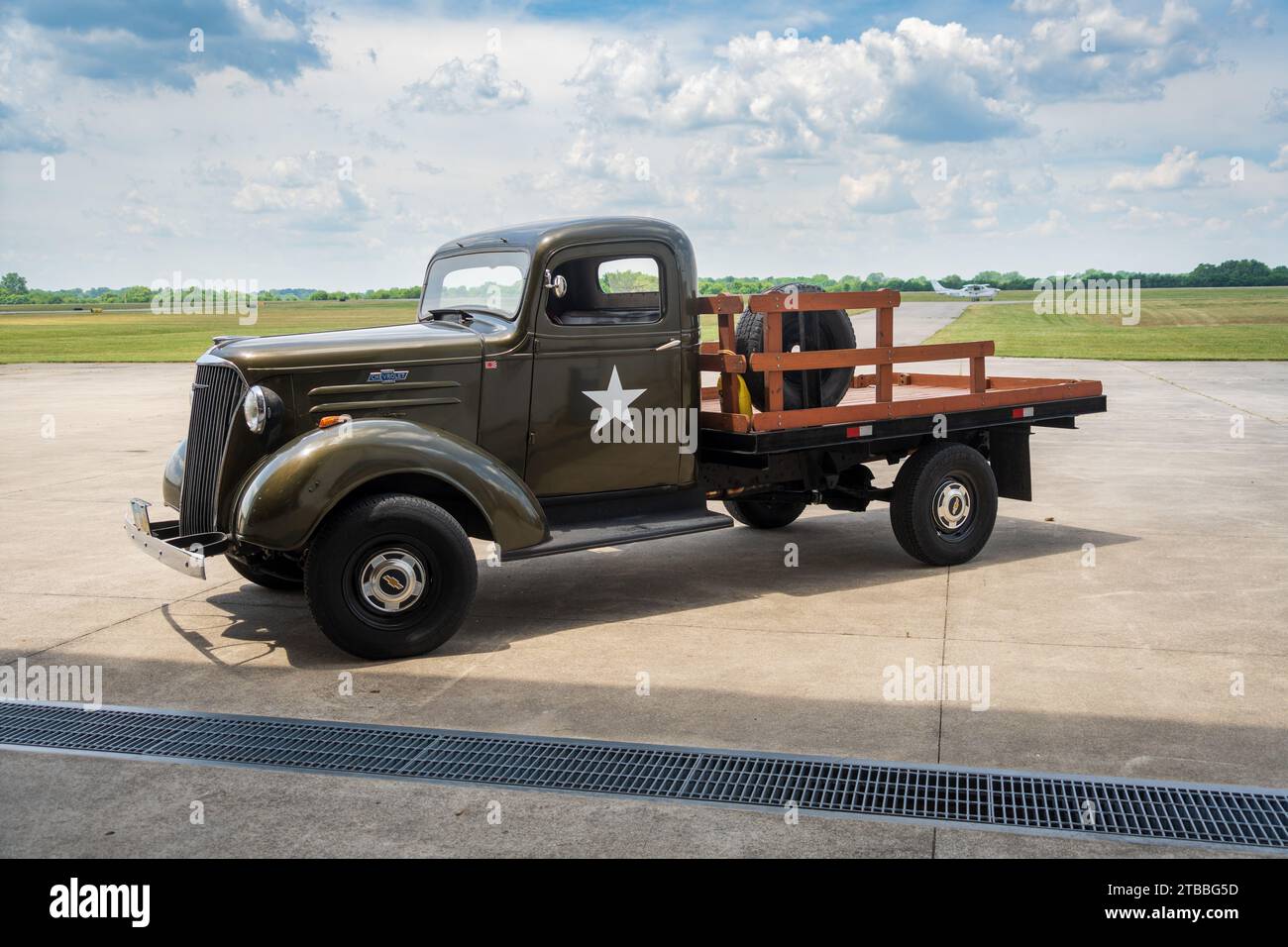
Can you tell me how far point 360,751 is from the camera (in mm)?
4594

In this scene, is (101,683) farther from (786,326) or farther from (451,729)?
(786,326)

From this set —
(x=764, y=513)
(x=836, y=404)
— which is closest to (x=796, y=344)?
(x=836, y=404)

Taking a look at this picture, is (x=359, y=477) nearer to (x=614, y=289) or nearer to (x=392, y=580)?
(x=392, y=580)

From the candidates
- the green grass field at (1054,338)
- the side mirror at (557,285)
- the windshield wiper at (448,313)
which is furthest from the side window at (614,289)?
the green grass field at (1054,338)

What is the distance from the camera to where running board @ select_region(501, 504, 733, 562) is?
6.22 meters

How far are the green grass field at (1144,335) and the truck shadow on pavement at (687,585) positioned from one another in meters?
19.4

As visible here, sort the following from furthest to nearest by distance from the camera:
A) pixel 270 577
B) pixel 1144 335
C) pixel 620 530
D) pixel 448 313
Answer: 1. pixel 1144 335
2. pixel 270 577
3. pixel 448 313
4. pixel 620 530

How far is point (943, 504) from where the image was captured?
7.55 metres

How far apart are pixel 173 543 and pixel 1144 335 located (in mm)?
36764

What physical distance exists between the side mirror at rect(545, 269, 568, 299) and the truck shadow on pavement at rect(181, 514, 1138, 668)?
5.73 ft

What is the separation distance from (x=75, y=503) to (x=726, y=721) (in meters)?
7.22

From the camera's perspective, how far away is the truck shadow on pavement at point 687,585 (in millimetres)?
6273
